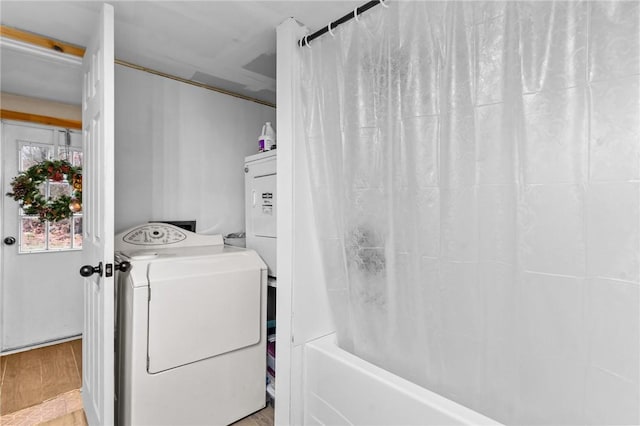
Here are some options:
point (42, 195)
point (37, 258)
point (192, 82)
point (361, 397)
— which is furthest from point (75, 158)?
point (361, 397)

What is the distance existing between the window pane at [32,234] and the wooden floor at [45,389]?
0.89 m

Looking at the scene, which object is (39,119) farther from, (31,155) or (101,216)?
(101,216)

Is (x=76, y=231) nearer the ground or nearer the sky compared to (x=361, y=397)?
nearer the sky

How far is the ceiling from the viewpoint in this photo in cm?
152

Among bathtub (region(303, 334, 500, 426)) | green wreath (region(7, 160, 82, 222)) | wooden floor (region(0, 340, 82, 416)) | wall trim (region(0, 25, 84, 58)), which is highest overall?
wall trim (region(0, 25, 84, 58))

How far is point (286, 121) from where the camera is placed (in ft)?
5.41

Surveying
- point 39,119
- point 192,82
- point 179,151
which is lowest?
point 179,151

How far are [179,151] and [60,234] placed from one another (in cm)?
168

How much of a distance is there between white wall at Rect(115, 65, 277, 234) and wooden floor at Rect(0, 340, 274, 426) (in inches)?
43.5

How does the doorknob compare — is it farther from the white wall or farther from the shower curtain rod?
the shower curtain rod

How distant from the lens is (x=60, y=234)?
3082mm

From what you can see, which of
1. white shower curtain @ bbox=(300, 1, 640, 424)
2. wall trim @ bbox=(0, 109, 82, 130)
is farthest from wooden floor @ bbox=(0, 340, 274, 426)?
wall trim @ bbox=(0, 109, 82, 130)

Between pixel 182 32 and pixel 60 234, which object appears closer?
pixel 182 32

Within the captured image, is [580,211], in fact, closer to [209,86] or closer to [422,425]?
[422,425]
